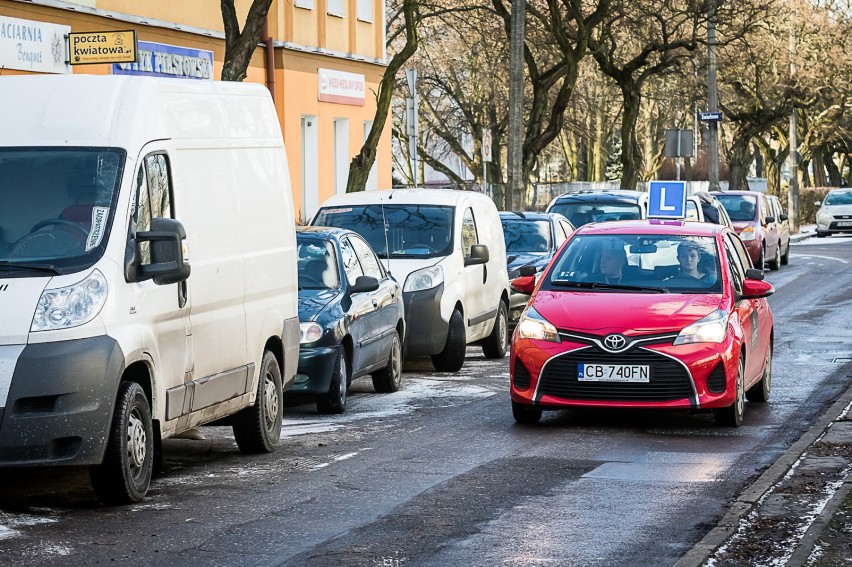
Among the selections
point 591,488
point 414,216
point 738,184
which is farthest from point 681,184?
point 738,184

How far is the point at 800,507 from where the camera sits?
28.7 feet

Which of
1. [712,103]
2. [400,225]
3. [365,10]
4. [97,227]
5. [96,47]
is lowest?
[400,225]

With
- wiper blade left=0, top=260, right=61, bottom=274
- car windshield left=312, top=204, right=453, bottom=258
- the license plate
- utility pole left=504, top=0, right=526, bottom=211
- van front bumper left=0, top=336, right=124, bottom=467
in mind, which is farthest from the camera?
utility pole left=504, top=0, right=526, bottom=211

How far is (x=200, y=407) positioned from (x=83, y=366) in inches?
59.7

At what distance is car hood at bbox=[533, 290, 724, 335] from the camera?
1199 cm

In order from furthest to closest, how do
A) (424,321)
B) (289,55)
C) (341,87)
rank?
(341,87) → (289,55) → (424,321)

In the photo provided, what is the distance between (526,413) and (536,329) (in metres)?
0.64

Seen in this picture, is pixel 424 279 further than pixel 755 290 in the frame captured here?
Yes

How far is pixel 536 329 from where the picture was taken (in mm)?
12203

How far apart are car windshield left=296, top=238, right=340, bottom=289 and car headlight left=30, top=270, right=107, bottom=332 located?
5.72 meters

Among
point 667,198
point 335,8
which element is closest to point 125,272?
point 667,198

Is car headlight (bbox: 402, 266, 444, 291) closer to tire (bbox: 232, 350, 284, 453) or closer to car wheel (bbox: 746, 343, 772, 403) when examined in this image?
car wheel (bbox: 746, 343, 772, 403)

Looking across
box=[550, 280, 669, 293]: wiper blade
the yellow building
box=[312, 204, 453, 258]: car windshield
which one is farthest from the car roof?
the yellow building

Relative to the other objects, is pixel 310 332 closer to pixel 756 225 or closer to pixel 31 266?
pixel 31 266
